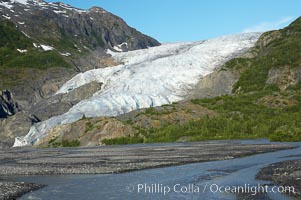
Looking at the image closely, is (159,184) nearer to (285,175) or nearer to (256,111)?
(285,175)

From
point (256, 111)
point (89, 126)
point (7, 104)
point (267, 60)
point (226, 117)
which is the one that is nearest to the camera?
point (226, 117)

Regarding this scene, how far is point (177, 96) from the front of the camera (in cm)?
14662

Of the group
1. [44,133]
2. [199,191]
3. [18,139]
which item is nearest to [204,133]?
[44,133]

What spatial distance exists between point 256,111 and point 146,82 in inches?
2512

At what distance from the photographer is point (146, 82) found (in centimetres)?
15812

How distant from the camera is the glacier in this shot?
439 ft

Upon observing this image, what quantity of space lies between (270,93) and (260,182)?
9501 cm

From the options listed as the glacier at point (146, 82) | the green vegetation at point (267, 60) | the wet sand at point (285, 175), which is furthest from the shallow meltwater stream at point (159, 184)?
the green vegetation at point (267, 60)

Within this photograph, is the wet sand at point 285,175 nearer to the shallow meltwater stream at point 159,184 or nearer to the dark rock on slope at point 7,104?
the shallow meltwater stream at point 159,184

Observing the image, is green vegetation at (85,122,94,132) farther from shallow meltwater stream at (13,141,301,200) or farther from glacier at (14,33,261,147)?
shallow meltwater stream at (13,141,301,200)

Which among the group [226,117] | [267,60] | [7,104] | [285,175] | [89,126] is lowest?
[285,175]

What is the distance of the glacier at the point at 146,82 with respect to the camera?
134 m

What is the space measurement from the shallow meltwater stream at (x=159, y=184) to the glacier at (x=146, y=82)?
9167cm

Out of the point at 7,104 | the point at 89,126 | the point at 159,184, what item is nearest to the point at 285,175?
the point at 159,184
